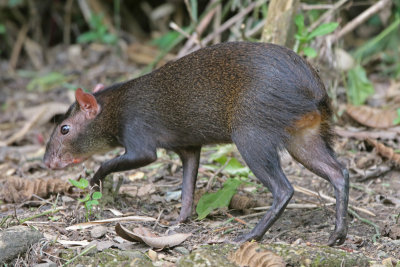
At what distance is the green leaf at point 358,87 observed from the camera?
702cm

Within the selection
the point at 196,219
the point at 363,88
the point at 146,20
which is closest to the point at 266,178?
the point at 196,219

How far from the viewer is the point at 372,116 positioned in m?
6.50

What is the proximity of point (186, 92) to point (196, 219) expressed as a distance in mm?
1034

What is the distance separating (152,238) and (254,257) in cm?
74

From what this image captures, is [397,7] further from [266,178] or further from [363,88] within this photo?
[266,178]

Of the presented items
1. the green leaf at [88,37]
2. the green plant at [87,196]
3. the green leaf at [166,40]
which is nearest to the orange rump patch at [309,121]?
the green plant at [87,196]

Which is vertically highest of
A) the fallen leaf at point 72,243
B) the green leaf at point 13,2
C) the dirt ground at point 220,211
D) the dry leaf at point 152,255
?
the green leaf at point 13,2

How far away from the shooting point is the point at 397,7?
870cm

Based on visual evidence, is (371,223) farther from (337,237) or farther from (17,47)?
(17,47)

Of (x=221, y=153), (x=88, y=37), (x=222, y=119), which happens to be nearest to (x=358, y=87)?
(x=221, y=153)

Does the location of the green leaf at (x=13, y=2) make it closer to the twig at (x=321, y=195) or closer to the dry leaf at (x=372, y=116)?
the dry leaf at (x=372, y=116)

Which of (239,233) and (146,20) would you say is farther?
(146,20)

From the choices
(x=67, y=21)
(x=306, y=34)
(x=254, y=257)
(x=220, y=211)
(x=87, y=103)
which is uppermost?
(x=306, y=34)

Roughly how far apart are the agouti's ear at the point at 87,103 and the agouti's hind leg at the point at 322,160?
1.82 m
